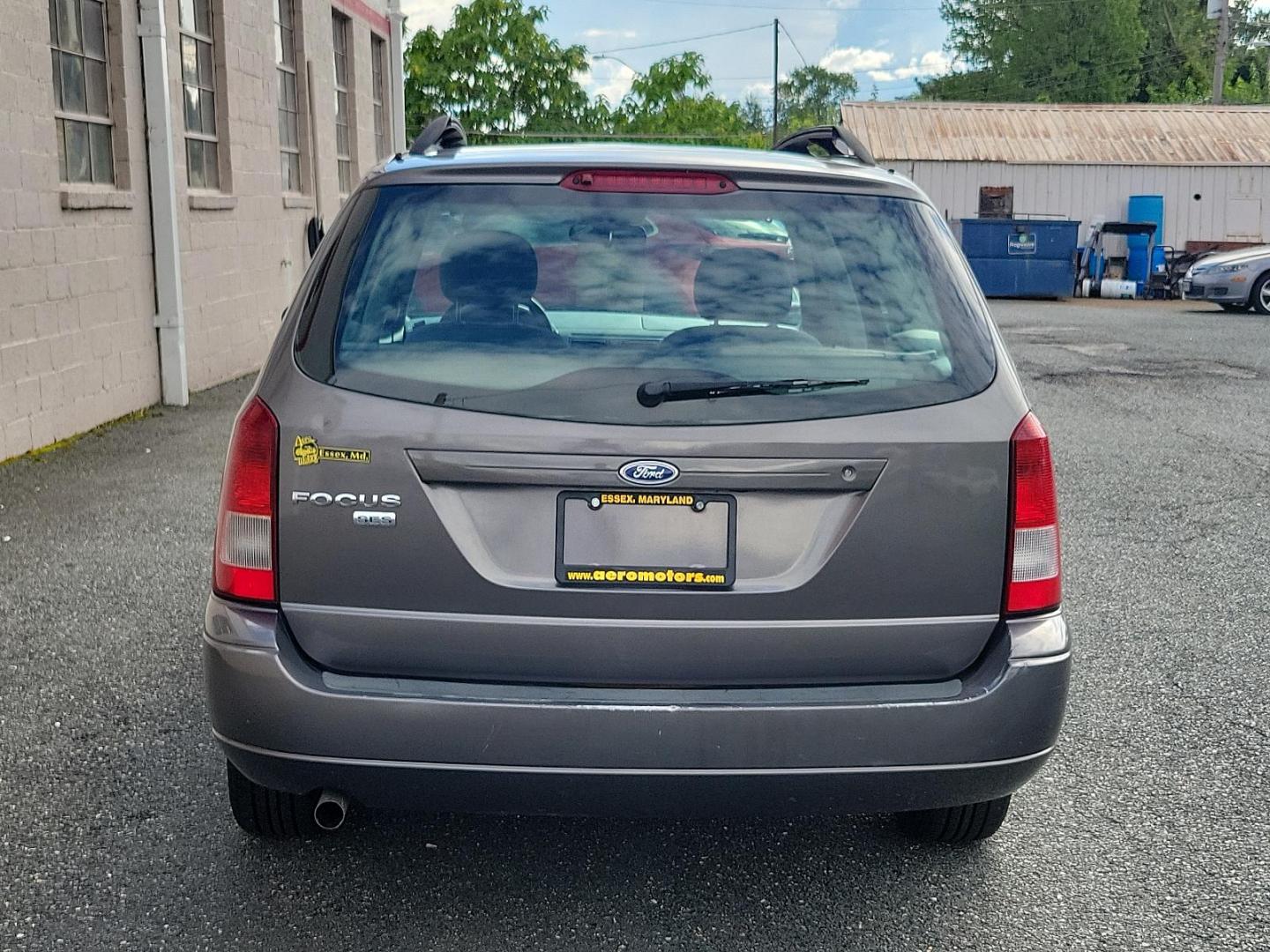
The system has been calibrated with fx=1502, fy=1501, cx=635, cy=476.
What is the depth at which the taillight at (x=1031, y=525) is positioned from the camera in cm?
296

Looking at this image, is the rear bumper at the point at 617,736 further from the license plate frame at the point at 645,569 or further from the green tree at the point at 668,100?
the green tree at the point at 668,100

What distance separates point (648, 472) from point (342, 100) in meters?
17.5

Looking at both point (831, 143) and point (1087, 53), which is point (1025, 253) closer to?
point (831, 143)

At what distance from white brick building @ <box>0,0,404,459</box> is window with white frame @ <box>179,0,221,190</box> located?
0.02 meters

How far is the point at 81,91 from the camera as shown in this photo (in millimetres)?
10391

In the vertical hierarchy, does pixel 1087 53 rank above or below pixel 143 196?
above

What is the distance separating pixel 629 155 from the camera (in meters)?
3.25

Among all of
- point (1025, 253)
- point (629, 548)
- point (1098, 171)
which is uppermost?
point (1098, 171)

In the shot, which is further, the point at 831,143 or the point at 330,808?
the point at 831,143

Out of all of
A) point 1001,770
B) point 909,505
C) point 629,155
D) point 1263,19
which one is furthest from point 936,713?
point 1263,19

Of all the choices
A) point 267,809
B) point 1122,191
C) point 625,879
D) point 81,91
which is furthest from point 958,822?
point 1122,191

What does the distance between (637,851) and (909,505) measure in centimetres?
121

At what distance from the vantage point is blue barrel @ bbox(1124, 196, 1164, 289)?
31.5 m

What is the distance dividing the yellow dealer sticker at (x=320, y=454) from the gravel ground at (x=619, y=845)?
3.32ft
